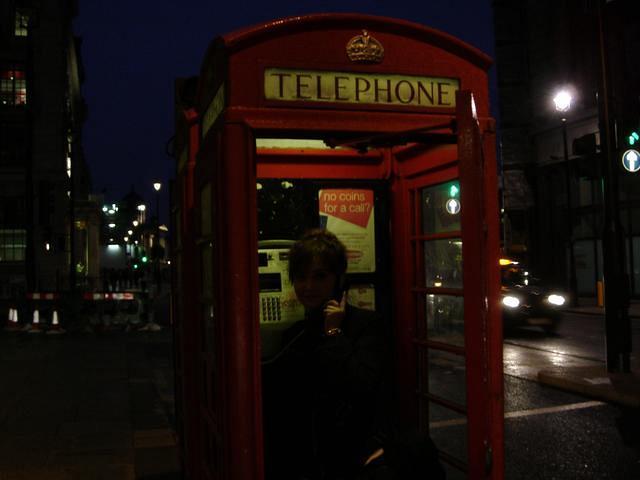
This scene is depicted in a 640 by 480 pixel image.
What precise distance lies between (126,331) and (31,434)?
35.9 feet

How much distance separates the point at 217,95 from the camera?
3389mm

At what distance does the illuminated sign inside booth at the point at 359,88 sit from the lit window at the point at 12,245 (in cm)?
4249

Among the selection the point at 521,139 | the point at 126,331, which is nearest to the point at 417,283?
the point at 126,331

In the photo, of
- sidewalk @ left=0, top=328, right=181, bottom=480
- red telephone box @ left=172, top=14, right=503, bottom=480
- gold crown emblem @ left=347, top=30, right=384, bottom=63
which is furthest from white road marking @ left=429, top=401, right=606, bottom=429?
gold crown emblem @ left=347, top=30, right=384, bottom=63

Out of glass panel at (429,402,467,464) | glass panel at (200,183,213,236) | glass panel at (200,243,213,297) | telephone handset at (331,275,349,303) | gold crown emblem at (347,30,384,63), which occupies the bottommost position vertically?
glass panel at (429,402,467,464)

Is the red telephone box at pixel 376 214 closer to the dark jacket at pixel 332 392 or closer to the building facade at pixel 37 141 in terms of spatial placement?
the dark jacket at pixel 332 392

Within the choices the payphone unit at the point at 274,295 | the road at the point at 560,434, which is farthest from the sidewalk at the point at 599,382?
the payphone unit at the point at 274,295

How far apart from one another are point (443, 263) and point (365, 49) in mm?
1392

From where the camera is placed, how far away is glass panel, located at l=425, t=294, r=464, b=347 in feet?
12.5

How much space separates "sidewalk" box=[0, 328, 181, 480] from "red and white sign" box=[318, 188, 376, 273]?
249 cm

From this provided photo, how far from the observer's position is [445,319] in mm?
4078

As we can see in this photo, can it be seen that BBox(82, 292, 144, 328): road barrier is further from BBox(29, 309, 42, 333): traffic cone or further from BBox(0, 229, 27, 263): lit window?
BBox(0, 229, 27, 263): lit window

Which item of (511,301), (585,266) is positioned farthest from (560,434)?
(585,266)

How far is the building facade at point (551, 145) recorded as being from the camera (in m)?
28.0
